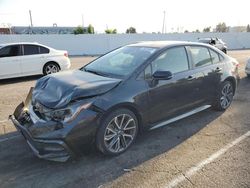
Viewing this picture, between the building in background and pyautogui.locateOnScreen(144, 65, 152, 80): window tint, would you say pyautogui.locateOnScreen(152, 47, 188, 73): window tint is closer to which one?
pyautogui.locateOnScreen(144, 65, 152, 80): window tint

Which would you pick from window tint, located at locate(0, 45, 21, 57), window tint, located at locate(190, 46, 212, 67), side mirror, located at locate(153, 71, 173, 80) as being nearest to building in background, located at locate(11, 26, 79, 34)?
window tint, located at locate(0, 45, 21, 57)

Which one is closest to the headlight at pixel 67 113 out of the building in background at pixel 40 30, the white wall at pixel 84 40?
the white wall at pixel 84 40

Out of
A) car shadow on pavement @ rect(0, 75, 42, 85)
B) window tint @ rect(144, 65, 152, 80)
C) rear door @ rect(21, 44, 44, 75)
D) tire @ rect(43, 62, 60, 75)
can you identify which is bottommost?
car shadow on pavement @ rect(0, 75, 42, 85)

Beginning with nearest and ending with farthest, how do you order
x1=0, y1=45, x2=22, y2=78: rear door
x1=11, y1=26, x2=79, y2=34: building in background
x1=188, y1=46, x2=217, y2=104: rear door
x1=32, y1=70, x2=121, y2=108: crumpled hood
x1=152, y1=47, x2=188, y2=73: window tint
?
x1=32, y1=70, x2=121, y2=108: crumpled hood < x1=152, y1=47, x2=188, y2=73: window tint < x1=188, y1=46, x2=217, y2=104: rear door < x1=0, y1=45, x2=22, y2=78: rear door < x1=11, y1=26, x2=79, y2=34: building in background

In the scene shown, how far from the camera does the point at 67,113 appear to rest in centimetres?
353

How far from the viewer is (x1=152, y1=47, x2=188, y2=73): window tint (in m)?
4.48

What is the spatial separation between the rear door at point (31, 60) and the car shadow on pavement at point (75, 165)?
6.06 metres

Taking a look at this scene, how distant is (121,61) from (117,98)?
110 cm

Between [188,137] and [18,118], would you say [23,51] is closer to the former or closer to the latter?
[18,118]

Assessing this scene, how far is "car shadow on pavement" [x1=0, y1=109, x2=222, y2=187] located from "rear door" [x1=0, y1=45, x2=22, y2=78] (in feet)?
→ 19.1

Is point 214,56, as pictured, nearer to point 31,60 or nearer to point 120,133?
point 120,133

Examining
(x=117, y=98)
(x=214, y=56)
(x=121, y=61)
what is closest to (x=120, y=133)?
(x=117, y=98)

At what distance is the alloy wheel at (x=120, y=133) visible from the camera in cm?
389

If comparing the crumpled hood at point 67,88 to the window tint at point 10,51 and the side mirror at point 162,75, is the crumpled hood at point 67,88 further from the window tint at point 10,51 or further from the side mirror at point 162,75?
the window tint at point 10,51
